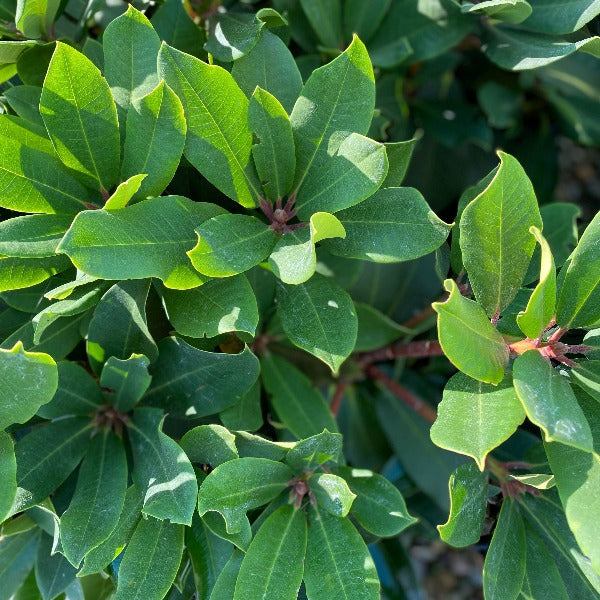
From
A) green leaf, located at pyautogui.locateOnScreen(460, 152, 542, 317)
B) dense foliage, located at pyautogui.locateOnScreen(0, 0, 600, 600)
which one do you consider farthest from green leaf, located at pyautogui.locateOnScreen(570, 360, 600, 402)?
green leaf, located at pyautogui.locateOnScreen(460, 152, 542, 317)

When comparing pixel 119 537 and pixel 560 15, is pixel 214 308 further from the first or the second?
pixel 560 15

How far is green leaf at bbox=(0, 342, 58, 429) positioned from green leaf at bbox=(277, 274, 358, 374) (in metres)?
0.30

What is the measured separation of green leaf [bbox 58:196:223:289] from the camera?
746 mm

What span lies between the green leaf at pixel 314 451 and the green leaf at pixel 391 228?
233 millimetres

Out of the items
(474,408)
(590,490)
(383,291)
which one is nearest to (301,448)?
(474,408)

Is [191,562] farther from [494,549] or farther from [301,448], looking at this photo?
[494,549]

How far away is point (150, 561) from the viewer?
2.84 feet

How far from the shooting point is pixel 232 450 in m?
0.86

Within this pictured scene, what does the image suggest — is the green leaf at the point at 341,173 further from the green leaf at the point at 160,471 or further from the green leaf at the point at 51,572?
the green leaf at the point at 51,572

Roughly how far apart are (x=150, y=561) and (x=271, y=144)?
0.54 meters

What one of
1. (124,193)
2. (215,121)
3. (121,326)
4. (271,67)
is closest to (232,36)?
(271,67)

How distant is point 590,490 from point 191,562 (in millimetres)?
526

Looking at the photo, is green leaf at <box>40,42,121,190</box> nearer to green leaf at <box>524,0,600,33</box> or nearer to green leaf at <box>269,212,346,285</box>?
green leaf at <box>269,212,346,285</box>

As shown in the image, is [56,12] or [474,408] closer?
[474,408]
